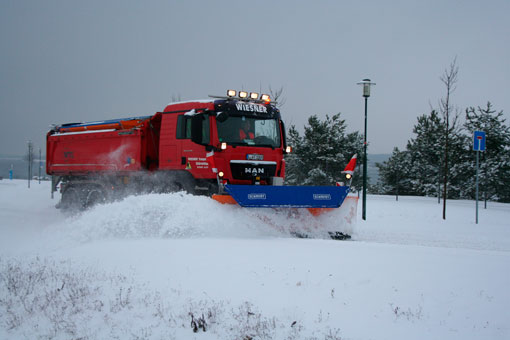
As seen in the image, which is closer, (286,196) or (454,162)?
(286,196)

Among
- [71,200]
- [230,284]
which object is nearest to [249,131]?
[230,284]

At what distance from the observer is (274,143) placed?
10.7 metres

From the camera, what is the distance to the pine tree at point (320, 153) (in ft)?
111

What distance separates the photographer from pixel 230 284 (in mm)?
5512

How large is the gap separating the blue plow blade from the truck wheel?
690 centimetres

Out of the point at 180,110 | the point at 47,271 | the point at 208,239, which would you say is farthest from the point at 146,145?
the point at 47,271

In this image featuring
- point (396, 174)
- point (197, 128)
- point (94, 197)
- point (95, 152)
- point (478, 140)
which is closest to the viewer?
point (197, 128)

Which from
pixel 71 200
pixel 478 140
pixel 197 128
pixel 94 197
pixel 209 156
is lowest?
pixel 71 200

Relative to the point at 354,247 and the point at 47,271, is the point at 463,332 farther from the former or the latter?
the point at 47,271

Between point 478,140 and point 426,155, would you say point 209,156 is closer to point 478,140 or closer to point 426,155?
point 478,140

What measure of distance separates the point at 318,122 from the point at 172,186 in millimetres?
27811

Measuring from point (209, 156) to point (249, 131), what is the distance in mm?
1283

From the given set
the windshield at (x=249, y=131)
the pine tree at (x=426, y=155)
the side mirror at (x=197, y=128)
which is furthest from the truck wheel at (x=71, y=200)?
the pine tree at (x=426, y=155)

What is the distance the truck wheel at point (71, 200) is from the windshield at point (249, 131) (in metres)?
6.19
